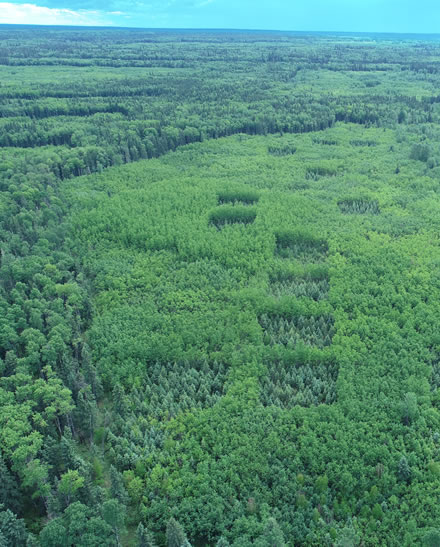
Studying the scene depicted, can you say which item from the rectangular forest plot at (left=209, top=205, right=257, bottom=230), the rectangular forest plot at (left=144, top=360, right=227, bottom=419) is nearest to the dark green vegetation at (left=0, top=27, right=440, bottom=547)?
the rectangular forest plot at (left=144, top=360, right=227, bottom=419)

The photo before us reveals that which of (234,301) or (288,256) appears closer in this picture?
(234,301)

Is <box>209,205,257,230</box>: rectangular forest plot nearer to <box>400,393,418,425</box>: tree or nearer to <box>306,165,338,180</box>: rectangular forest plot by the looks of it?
<box>306,165,338,180</box>: rectangular forest plot

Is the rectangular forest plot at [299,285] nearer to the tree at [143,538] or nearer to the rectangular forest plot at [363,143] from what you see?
the tree at [143,538]

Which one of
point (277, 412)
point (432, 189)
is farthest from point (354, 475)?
point (432, 189)

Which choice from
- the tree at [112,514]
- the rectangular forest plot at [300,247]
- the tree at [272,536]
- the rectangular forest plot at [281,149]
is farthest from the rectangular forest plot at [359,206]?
the tree at [112,514]

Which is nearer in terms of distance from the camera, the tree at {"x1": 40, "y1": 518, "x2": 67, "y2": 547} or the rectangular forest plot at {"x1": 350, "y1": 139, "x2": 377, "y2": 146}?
the tree at {"x1": 40, "y1": 518, "x2": 67, "y2": 547}

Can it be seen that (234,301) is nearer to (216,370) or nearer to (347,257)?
(216,370)

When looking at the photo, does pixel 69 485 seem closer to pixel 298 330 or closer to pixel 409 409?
pixel 409 409
